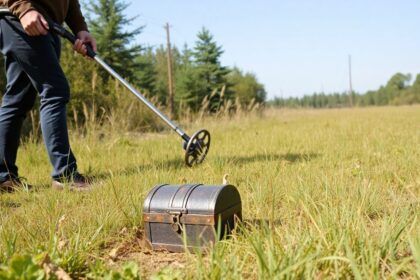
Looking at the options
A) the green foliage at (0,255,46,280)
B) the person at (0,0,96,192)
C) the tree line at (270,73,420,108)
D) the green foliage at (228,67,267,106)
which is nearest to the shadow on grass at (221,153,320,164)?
the person at (0,0,96,192)

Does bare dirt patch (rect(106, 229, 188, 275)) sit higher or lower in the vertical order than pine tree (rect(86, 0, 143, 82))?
lower

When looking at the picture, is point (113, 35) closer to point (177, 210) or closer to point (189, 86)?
point (189, 86)

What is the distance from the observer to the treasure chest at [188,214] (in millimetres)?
1524

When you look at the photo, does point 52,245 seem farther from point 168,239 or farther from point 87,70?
point 87,70

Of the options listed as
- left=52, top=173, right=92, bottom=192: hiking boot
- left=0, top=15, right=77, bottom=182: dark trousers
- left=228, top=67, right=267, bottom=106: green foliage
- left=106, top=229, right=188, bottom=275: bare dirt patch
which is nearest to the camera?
left=106, top=229, right=188, bottom=275: bare dirt patch

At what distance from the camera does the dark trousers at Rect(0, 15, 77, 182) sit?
272cm

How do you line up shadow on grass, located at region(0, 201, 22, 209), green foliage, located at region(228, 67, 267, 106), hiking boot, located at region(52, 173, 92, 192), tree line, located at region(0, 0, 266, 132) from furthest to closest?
green foliage, located at region(228, 67, 267, 106)
tree line, located at region(0, 0, 266, 132)
hiking boot, located at region(52, 173, 92, 192)
shadow on grass, located at region(0, 201, 22, 209)

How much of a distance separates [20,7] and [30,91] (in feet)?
1.98

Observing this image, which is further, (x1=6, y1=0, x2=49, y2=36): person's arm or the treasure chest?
(x1=6, y1=0, x2=49, y2=36): person's arm

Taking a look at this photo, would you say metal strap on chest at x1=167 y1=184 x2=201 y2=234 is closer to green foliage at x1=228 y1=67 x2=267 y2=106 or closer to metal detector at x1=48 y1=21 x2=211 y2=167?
metal detector at x1=48 y1=21 x2=211 y2=167

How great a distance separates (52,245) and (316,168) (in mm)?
2057

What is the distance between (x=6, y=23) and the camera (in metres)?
2.76

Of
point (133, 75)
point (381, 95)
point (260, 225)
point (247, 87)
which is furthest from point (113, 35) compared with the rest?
point (381, 95)

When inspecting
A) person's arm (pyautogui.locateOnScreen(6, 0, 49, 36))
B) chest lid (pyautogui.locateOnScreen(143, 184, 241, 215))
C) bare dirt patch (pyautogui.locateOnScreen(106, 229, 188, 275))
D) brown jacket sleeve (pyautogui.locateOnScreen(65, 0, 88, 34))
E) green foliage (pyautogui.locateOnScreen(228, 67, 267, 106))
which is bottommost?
bare dirt patch (pyautogui.locateOnScreen(106, 229, 188, 275))
